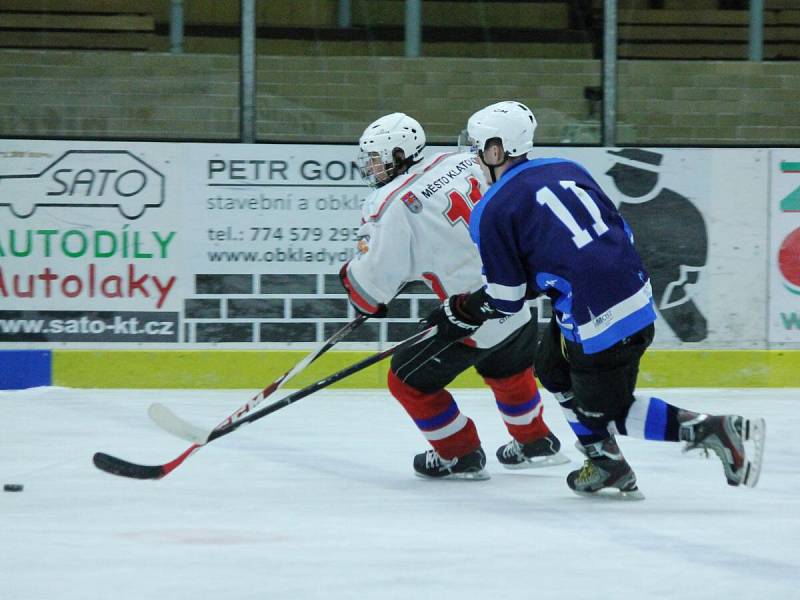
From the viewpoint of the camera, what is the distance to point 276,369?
5.84 meters

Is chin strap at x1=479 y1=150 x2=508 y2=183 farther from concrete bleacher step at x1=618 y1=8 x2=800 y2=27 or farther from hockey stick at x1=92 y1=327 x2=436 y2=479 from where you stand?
concrete bleacher step at x1=618 y1=8 x2=800 y2=27

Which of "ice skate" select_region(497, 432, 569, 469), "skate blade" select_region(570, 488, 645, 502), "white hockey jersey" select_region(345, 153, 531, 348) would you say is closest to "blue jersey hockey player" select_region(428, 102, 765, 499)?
"skate blade" select_region(570, 488, 645, 502)

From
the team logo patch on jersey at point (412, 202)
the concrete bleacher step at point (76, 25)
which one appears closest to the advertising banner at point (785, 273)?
the team logo patch on jersey at point (412, 202)

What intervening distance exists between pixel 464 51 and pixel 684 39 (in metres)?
1.09

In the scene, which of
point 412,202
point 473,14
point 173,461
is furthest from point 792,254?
point 173,461

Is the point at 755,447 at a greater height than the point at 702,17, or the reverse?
the point at 702,17

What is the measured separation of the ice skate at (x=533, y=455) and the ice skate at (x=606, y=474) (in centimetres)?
47

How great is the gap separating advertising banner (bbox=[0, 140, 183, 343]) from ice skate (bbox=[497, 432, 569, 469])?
7.28ft

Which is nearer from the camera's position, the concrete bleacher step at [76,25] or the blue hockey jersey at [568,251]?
the blue hockey jersey at [568,251]

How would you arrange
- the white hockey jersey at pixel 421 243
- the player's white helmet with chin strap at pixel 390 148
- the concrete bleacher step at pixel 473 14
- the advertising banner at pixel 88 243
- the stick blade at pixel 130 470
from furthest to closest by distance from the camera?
the concrete bleacher step at pixel 473 14, the advertising banner at pixel 88 243, the player's white helmet with chin strap at pixel 390 148, the white hockey jersey at pixel 421 243, the stick blade at pixel 130 470

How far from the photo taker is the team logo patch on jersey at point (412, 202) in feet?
12.5

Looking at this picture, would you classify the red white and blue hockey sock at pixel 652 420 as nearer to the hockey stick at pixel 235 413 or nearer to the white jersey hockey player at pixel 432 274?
the white jersey hockey player at pixel 432 274

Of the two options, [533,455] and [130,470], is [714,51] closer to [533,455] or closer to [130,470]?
[533,455]

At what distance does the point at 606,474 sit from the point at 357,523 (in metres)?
0.71
